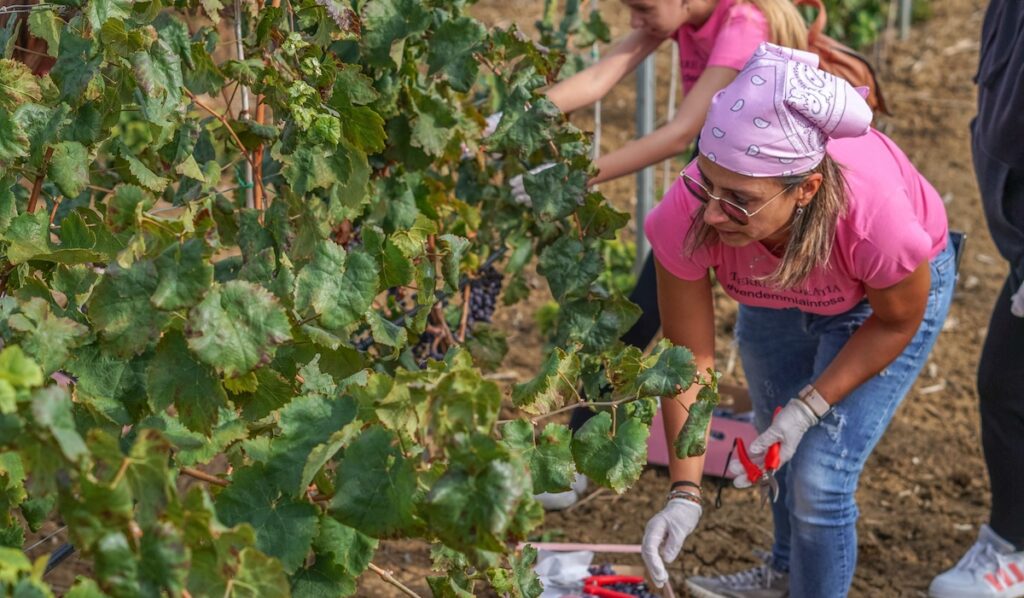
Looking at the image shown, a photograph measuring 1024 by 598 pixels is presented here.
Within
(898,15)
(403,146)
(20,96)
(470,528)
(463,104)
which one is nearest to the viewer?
(470,528)

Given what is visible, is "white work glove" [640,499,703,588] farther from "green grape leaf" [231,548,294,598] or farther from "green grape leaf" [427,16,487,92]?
"green grape leaf" [231,548,294,598]

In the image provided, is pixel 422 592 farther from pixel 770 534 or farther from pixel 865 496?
pixel 865 496

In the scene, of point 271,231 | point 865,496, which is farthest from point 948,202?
point 271,231

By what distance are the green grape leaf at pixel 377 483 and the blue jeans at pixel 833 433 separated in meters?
1.19

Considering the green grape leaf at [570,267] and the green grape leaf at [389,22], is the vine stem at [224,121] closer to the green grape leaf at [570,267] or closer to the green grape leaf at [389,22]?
the green grape leaf at [389,22]

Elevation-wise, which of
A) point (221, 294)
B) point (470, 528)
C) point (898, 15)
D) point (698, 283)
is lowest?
point (898, 15)

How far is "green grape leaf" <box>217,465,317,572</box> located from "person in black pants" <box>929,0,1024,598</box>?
68.7 inches

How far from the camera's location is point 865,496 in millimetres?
3416

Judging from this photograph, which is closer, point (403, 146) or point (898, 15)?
point (403, 146)

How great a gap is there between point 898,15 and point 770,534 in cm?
508

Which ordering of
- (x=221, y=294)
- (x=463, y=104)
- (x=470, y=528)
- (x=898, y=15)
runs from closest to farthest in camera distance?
(x=470, y=528) < (x=221, y=294) < (x=463, y=104) < (x=898, y=15)

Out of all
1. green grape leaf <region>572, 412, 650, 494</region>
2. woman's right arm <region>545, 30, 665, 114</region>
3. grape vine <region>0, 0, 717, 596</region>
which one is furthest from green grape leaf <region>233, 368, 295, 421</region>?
woman's right arm <region>545, 30, 665, 114</region>

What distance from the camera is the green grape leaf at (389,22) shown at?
7.64ft

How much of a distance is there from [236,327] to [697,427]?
2.27 feet
